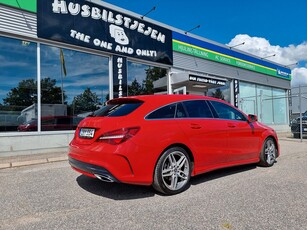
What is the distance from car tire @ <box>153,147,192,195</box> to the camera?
3896mm

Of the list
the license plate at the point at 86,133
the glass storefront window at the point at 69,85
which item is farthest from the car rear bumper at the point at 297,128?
the license plate at the point at 86,133

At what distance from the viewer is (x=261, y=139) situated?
5.85m

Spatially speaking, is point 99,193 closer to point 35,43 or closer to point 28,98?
point 28,98

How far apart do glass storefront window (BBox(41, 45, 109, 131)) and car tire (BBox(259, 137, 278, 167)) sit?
656cm

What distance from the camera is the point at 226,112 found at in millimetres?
5332

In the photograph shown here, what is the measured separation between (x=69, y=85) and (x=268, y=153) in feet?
24.1

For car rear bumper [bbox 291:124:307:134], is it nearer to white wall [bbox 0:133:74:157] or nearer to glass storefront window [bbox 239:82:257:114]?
glass storefront window [bbox 239:82:257:114]

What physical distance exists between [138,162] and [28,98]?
6.50 metres

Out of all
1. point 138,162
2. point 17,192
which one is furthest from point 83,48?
point 138,162

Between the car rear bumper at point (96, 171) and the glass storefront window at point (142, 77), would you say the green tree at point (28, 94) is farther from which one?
the car rear bumper at point (96, 171)

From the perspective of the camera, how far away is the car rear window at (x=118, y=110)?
3996mm

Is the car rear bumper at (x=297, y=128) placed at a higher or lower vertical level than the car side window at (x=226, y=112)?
lower

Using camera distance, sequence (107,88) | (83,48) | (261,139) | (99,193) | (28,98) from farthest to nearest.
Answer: (107,88)
(83,48)
(28,98)
(261,139)
(99,193)

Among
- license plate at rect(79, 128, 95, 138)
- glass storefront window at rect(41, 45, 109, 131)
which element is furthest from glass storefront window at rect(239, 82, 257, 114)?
license plate at rect(79, 128, 95, 138)
